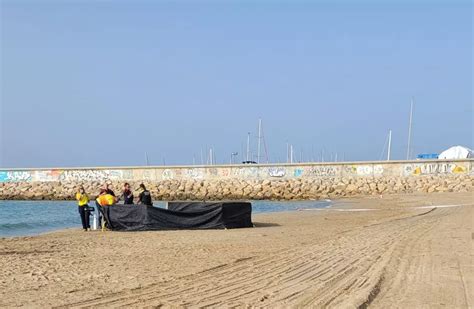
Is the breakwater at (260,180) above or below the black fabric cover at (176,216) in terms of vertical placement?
below

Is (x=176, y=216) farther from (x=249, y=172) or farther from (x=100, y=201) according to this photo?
(x=249, y=172)

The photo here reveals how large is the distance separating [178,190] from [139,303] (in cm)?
4880

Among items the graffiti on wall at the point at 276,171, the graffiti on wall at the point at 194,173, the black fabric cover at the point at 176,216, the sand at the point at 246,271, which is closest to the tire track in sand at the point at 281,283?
the sand at the point at 246,271

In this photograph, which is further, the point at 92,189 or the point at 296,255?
the point at 92,189

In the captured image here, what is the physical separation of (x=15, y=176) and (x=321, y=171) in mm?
35242

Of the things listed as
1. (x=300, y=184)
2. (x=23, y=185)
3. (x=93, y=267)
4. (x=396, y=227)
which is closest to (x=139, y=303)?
(x=93, y=267)

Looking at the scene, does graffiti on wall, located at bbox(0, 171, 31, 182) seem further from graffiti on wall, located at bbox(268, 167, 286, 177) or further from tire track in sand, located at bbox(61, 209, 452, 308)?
tire track in sand, located at bbox(61, 209, 452, 308)

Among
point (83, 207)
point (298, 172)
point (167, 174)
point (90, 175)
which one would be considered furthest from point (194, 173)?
point (83, 207)

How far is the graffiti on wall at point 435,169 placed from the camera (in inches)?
1908

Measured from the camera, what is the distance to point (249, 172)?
5578 cm

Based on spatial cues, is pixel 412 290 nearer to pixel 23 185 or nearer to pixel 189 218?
pixel 189 218

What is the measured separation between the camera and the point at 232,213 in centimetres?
1975

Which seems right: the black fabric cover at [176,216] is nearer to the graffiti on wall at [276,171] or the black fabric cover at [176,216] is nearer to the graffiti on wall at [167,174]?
the graffiti on wall at [276,171]

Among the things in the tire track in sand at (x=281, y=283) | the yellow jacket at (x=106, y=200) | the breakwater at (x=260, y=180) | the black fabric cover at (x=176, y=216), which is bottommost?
the breakwater at (x=260, y=180)
